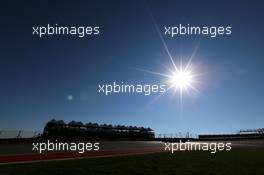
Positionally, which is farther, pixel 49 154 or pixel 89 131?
pixel 89 131

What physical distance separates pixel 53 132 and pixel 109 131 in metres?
32.1

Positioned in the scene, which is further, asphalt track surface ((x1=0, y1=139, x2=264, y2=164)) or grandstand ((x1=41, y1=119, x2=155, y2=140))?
grandstand ((x1=41, y1=119, x2=155, y2=140))

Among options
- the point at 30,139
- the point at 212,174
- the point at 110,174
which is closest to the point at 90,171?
the point at 110,174

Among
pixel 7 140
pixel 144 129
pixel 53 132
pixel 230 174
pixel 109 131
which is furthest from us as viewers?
pixel 144 129

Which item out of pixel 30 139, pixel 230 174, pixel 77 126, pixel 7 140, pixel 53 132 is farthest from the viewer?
pixel 77 126

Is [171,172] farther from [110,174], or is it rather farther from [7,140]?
[7,140]

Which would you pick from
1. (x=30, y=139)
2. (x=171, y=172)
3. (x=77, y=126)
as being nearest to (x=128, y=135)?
(x=77, y=126)

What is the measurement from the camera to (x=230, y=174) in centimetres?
1593

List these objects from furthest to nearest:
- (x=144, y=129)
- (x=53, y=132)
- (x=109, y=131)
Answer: (x=144, y=129) < (x=109, y=131) < (x=53, y=132)

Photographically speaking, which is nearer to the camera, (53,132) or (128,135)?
(53,132)

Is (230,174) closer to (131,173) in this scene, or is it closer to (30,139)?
(131,173)

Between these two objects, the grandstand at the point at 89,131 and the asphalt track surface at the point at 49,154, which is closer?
the asphalt track surface at the point at 49,154

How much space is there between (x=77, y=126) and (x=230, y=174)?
98.6 meters

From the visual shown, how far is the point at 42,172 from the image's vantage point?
49.2 ft
